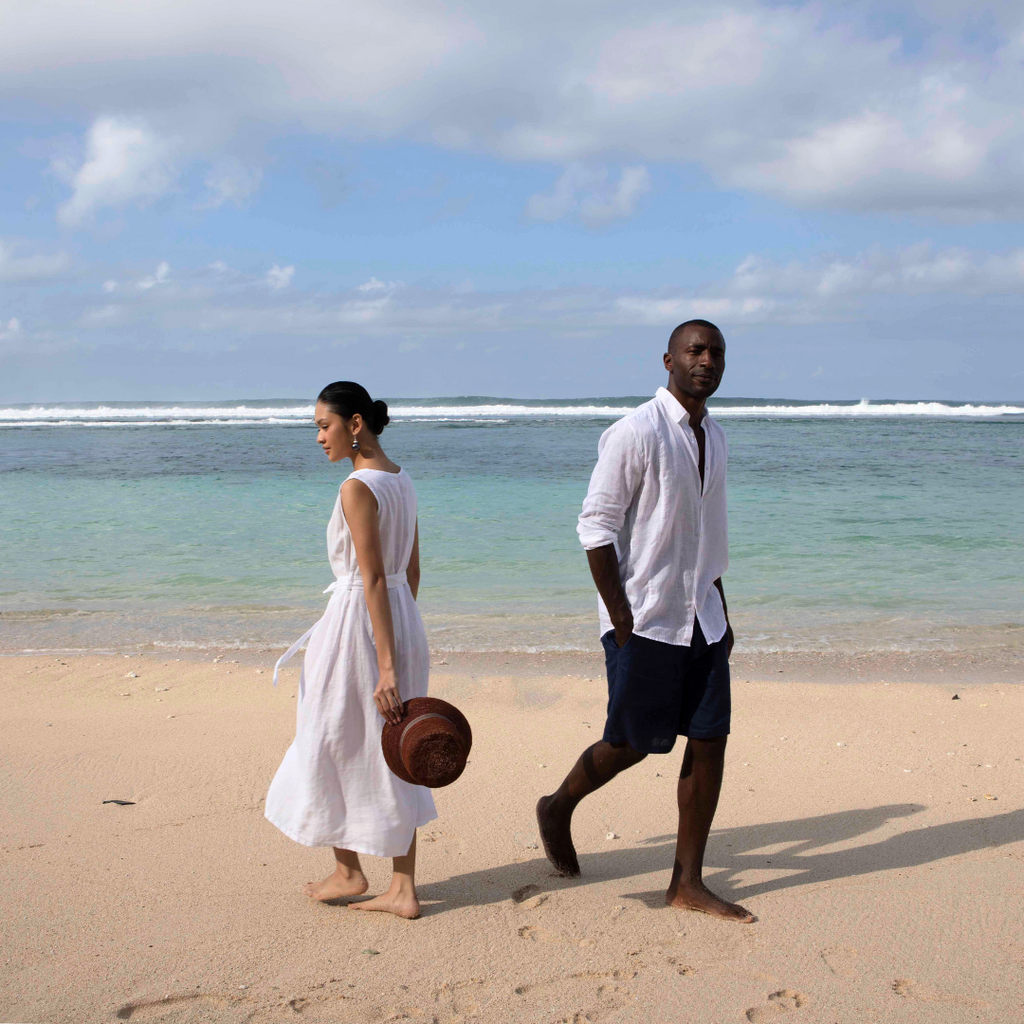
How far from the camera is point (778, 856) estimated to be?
3703mm

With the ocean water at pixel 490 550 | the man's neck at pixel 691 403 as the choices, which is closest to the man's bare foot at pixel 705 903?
the man's neck at pixel 691 403

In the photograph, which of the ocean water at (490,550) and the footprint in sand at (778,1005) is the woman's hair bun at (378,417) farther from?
the ocean water at (490,550)

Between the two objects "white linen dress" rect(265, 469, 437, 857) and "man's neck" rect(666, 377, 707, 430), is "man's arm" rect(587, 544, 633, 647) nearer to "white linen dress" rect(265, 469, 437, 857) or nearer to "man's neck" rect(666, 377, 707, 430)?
"man's neck" rect(666, 377, 707, 430)

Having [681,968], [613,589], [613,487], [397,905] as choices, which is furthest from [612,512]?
[397,905]

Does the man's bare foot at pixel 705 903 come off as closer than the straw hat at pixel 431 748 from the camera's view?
No

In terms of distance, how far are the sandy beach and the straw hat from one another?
1.87ft

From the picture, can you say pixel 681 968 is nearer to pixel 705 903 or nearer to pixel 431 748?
pixel 705 903

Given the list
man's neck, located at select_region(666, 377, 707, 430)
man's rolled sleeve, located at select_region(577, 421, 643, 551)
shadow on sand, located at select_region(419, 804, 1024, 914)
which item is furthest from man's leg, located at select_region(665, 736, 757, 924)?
man's neck, located at select_region(666, 377, 707, 430)

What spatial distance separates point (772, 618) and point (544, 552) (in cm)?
373

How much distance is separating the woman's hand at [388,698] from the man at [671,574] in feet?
2.21

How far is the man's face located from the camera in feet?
10.0

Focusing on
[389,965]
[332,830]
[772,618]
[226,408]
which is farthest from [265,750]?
[226,408]

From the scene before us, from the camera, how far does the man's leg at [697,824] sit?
3096 mm

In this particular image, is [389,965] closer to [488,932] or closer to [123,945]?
[488,932]
